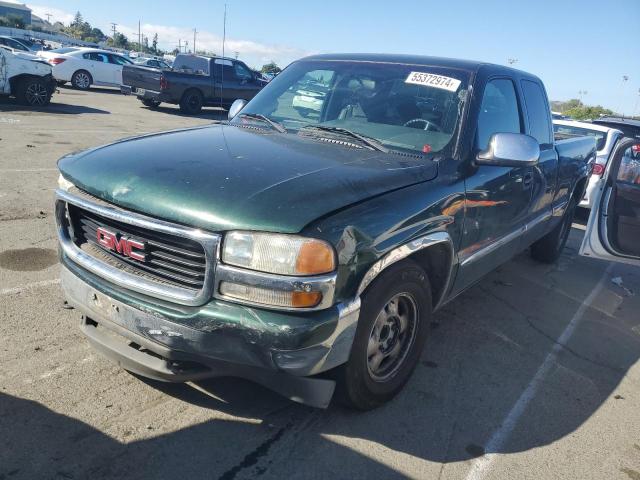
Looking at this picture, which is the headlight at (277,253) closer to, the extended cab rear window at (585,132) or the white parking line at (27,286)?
the white parking line at (27,286)

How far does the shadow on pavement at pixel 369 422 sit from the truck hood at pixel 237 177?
110cm

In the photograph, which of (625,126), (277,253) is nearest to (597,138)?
(625,126)

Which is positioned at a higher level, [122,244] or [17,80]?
[122,244]

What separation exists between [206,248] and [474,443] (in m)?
1.75

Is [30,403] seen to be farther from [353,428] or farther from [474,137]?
[474,137]

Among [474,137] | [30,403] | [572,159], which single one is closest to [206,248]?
[30,403]

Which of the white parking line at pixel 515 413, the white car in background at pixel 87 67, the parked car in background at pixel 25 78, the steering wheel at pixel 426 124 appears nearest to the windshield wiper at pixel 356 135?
the steering wheel at pixel 426 124

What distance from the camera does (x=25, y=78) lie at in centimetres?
1371

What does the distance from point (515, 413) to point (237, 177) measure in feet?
6.92

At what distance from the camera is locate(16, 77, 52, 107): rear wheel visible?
13.8 meters

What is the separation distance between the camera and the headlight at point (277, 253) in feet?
7.30

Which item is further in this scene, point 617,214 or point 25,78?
point 25,78

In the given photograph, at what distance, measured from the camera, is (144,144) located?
3068 mm

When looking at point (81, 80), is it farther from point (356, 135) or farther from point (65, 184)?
point (356, 135)
